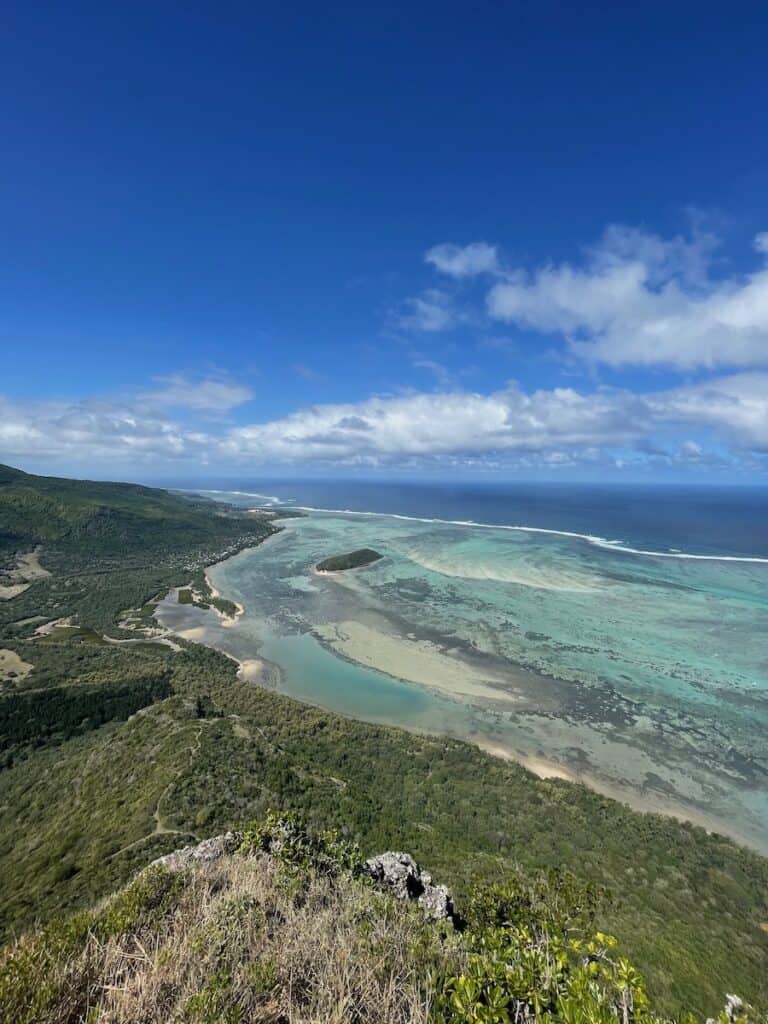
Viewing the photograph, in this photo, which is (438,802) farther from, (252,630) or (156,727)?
(252,630)

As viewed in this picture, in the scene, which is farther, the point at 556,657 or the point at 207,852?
the point at 556,657

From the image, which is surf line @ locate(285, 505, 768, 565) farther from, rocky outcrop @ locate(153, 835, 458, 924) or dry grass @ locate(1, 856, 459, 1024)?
dry grass @ locate(1, 856, 459, 1024)

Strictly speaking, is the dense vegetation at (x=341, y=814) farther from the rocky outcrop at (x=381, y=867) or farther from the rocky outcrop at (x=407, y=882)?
the rocky outcrop at (x=381, y=867)

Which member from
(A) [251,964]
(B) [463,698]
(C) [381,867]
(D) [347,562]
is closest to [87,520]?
(D) [347,562]

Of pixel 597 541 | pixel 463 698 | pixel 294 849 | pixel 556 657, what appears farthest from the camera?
pixel 597 541

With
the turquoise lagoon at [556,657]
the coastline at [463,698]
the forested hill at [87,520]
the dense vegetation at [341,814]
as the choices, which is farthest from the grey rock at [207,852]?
the forested hill at [87,520]

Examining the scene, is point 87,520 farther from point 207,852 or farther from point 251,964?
point 251,964
